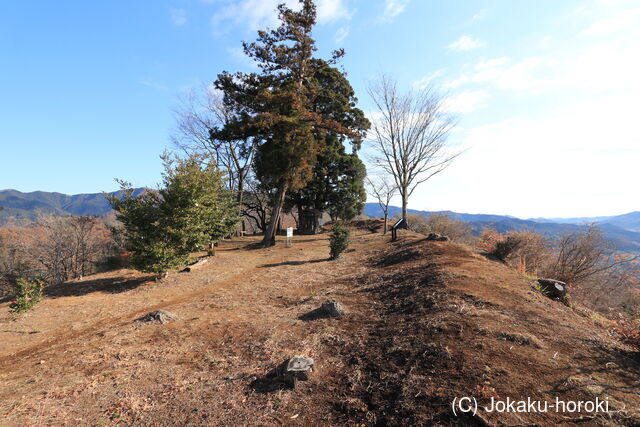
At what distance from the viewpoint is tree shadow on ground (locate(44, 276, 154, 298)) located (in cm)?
895

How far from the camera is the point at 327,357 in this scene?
4.38m

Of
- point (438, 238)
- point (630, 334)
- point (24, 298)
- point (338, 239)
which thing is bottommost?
point (24, 298)

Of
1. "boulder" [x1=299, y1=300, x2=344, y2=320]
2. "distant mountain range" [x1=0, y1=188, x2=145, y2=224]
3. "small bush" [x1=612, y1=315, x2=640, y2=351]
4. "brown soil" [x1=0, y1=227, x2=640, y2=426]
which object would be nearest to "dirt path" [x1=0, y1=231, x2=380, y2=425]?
"brown soil" [x1=0, y1=227, x2=640, y2=426]

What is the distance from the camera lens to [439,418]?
2.69 metres

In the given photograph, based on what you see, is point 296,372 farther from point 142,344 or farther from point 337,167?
point 337,167

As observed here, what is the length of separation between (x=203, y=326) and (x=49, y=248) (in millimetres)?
20945

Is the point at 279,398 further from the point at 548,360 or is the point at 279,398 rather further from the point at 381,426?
the point at 548,360

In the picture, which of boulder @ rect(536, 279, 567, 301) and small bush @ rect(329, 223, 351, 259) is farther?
small bush @ rect(329, 223, 351, 259)

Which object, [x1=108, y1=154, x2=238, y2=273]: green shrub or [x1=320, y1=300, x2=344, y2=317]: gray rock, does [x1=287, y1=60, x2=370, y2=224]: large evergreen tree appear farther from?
[x1=320, y1=300, x2=344, y2=317]: gray rock

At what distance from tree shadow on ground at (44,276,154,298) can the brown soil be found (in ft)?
2.76

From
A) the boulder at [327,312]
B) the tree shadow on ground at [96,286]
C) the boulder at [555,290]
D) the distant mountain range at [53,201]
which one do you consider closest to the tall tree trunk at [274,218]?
the tree shadow on ground at [96,286]

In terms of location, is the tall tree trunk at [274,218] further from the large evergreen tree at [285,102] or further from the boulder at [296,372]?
the boulder at [296,372]

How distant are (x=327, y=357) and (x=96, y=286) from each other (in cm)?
992

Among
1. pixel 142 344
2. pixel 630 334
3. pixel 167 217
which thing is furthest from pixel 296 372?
pixel 167 217
